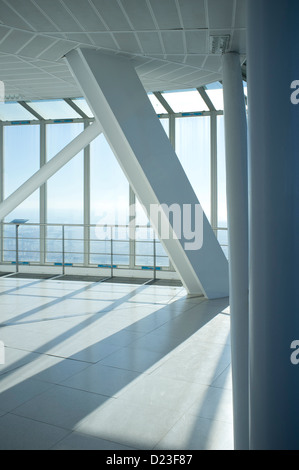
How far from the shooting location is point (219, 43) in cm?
287

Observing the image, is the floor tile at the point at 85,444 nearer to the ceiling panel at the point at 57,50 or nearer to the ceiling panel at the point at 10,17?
the ceiling panel at the point at 10,17

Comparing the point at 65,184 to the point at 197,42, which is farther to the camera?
the point at 65,184

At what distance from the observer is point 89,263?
6.41 metres

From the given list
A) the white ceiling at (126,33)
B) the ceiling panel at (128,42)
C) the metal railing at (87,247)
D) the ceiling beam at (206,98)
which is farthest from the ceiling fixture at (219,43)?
the metal railing at (87,247)

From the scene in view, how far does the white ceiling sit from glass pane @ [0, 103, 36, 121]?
227 centimetres

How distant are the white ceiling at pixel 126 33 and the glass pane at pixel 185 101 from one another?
1.54 meters

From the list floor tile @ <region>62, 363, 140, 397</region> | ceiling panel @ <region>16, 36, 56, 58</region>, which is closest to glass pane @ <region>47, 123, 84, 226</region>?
ceiling panel @ <region>16, 36, 56, 58</region>

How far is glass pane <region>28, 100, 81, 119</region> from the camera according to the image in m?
6.29

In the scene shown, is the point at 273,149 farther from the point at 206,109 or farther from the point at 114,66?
the point at 206,109

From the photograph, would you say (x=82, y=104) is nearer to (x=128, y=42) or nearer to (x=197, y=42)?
(x=128, y=42)

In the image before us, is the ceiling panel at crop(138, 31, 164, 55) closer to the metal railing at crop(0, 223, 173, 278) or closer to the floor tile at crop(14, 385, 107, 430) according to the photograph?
the floor tile at crop(14, 385, 107, 430)

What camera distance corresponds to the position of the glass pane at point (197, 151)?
600 cm

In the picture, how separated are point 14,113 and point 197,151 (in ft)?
9.30

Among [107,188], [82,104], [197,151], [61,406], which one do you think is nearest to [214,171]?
[197,151]
